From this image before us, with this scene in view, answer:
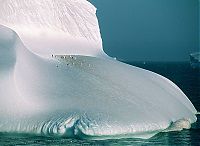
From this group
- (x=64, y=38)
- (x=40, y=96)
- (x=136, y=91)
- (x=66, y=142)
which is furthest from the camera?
(x=64, y=38)

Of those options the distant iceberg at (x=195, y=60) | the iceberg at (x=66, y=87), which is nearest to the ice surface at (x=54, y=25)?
the iceberg at (x=66, y=87)

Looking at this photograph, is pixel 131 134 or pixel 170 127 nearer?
pixel 131 134

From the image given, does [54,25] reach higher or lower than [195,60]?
lower

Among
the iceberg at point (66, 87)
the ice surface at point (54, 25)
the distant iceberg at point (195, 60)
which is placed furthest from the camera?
the distant iceberg at point (195, 60)

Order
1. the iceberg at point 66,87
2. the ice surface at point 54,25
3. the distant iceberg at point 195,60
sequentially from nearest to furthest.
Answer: the iceberg at point 66,87, the ice surface at point 54,25, the distant iceberg at point 195,60

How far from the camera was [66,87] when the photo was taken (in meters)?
21.2

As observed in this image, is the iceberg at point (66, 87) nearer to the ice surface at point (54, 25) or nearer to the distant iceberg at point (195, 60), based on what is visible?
the ice surface at point (54, 25)

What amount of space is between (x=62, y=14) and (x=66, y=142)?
52.7 feet

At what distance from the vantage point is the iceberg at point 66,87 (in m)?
17.9

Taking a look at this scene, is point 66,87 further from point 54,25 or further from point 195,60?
point 195,60

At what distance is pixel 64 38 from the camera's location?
2941 centimetres

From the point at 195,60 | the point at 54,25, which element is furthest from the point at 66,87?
the point at 195,60

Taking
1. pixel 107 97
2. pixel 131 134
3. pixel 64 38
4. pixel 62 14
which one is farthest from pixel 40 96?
pixel 62 14

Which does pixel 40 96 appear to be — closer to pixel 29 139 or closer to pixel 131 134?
pixel 29 139
